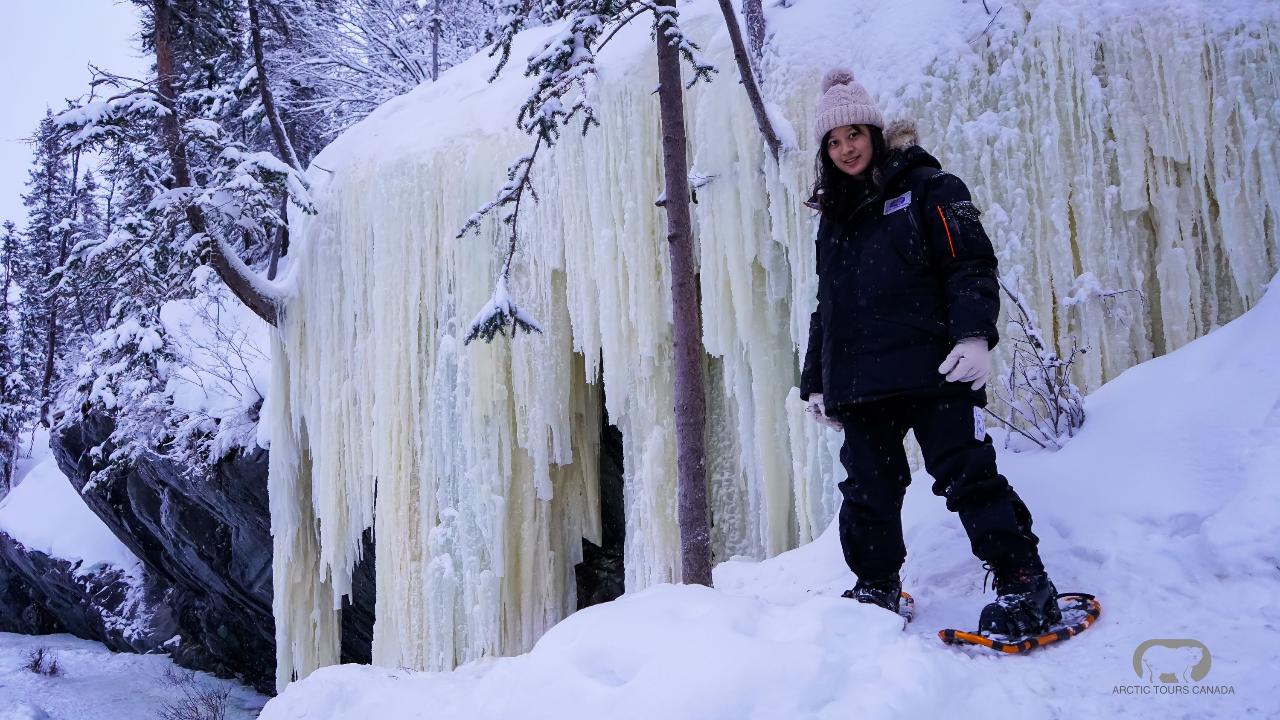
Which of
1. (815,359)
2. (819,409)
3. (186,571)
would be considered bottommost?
(186,571)

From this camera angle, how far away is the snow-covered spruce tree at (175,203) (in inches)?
311

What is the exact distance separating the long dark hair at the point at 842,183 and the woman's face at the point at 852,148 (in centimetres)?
→ 2

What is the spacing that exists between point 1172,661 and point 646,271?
14.5 ft

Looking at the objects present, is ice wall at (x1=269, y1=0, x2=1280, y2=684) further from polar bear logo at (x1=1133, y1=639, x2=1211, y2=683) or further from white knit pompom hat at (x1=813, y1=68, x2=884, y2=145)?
polar bear logo at (x1=1133, y1=639, x2=1211, y2=683)

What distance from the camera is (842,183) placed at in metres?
2.63

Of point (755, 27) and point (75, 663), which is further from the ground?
point (755, 27)

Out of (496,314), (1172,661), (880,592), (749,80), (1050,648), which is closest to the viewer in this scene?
(1172,661)

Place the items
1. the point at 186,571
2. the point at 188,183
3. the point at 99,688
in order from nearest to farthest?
the point at 188,183, the point at 186,571, the point at 99,688

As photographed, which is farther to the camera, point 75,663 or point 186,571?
point 75,663

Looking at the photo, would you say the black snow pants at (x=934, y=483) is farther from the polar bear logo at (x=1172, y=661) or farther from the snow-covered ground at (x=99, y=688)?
the snow-covered ground at (x=99, y=688)

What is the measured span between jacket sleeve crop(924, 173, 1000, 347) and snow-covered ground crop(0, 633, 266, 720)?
14.0m

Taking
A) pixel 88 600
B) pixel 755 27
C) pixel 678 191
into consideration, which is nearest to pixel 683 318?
pixel 678 191

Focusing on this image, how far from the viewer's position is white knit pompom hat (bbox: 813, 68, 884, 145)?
252 cm

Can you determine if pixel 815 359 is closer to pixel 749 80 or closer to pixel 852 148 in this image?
pixel 852 148
